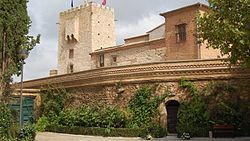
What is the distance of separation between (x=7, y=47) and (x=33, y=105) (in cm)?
1362

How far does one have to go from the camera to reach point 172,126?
2517cm

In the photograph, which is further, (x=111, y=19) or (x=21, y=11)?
(x=111, y=19)

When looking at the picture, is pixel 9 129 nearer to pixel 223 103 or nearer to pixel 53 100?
pixel 53 100

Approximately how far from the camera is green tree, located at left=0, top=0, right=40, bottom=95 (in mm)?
18188

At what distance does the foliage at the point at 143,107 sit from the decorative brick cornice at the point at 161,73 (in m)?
0.92

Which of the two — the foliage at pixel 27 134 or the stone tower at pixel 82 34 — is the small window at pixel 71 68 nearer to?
the stone tower at pixel 82 34

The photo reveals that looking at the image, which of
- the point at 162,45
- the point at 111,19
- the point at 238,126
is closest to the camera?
the point at 238,126

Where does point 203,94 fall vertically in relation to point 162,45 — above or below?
below

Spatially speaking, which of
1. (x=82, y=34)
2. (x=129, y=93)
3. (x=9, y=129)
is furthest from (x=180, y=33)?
(x=82, y=34)

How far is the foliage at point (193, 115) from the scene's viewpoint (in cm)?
2261

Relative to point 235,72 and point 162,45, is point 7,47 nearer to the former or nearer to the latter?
point 235,72

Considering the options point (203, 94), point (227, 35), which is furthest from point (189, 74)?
point (227, 35)

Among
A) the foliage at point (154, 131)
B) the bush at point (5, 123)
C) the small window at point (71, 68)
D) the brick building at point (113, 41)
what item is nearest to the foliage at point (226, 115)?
the foliage at point (154, 131)

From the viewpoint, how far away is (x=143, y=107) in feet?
81.0
